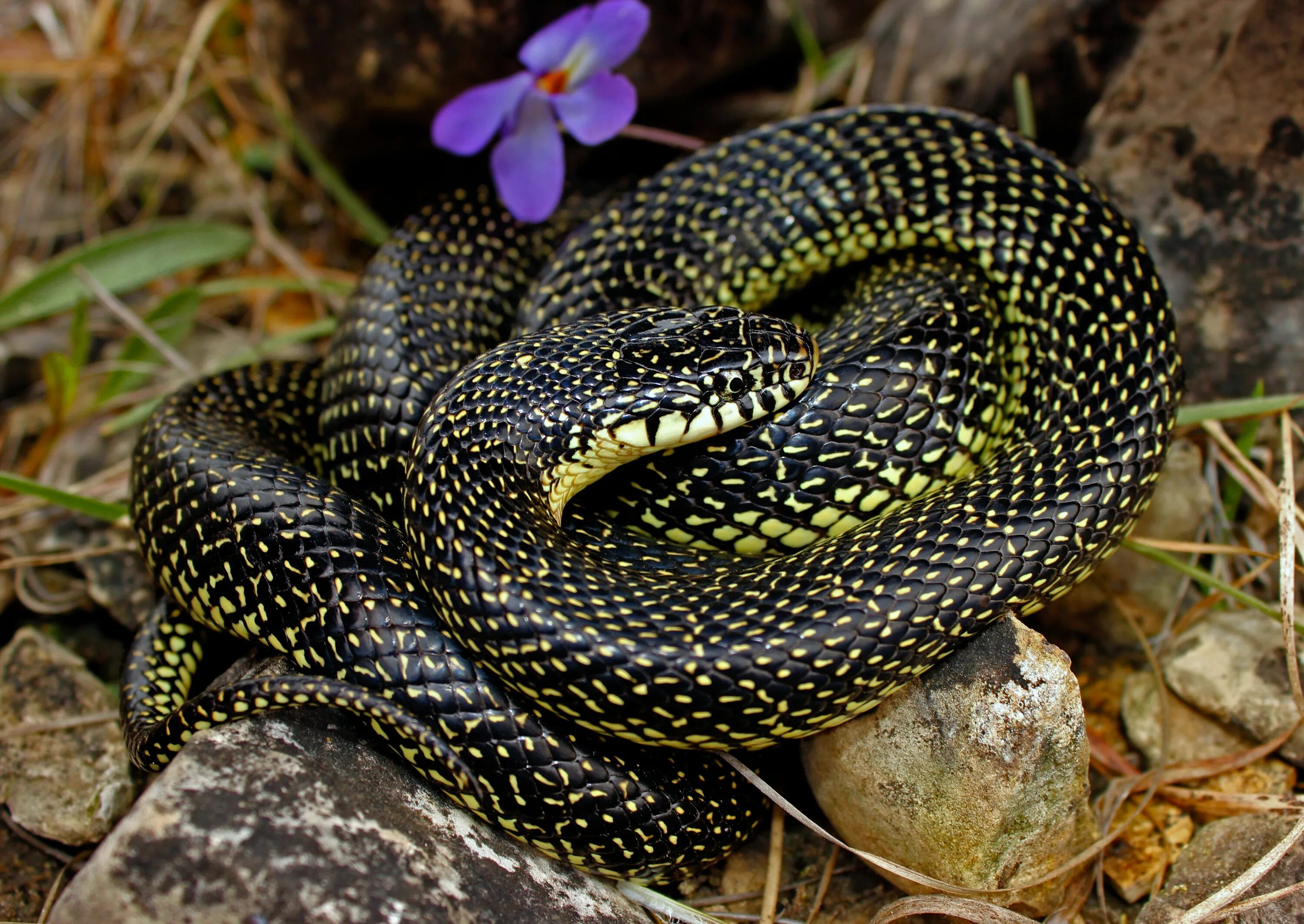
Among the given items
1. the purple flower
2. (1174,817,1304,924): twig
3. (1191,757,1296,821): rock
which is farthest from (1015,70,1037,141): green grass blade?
(1174,817,1304,924): twig

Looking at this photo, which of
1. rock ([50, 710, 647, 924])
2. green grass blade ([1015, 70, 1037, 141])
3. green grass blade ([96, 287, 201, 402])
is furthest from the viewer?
green grass blade ([96, 287, 201, 402])

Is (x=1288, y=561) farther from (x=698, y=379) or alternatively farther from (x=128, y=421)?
(x=128, y=421)

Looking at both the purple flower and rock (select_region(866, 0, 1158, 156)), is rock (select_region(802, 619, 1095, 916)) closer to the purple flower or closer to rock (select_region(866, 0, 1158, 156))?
the purple flower

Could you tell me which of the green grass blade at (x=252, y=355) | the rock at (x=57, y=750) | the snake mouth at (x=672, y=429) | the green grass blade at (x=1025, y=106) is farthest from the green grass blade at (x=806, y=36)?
the rock at (x=57, y=750)

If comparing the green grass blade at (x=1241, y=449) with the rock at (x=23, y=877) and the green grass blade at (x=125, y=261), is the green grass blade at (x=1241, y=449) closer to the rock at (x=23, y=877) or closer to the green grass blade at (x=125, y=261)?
the rock at (x=23, y=877)

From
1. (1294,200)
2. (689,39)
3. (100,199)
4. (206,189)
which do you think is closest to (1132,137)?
(1294,200)

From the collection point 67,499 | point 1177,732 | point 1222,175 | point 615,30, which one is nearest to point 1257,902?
point 1177,732
